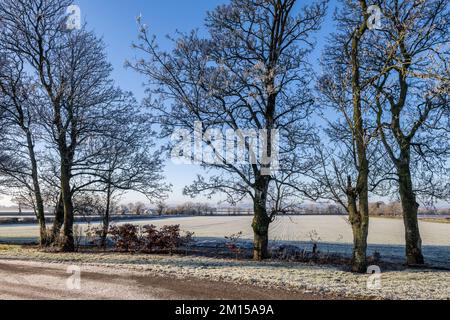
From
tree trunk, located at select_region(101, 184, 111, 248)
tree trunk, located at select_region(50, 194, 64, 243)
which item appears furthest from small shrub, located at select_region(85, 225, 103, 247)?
tree trunk, located at select_region(50, 194, 64, 243)

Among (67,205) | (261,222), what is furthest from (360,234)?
(67,205)

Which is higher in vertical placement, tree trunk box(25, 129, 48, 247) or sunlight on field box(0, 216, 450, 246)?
tree trunk box(25, 129, 48, 247)

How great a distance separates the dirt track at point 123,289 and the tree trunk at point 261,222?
5.96m

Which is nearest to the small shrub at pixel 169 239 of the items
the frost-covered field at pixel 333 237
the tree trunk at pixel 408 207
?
the frost-covered field at pixel 333 237

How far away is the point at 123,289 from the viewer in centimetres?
826

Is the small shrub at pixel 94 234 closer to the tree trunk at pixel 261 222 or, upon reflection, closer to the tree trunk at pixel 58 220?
the tree trunk at pixel 58 220

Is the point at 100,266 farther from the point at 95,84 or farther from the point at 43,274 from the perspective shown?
the point at 95,84

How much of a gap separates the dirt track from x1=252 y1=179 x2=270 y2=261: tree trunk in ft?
19.6

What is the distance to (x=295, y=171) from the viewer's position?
49.4 feet

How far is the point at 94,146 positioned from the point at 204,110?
25.6 ft

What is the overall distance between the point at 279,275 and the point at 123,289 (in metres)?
4.27

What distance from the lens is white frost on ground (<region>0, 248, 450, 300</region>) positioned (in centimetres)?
839

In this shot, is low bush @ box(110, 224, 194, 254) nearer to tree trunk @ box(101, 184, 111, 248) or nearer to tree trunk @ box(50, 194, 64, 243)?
tree trunk @ box(101, 184, 111, 248)

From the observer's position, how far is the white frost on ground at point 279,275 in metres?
8.39
